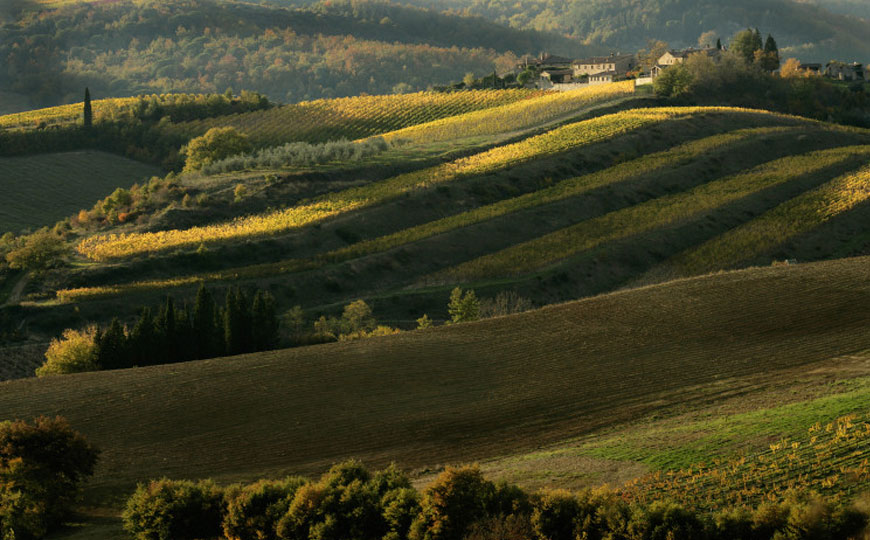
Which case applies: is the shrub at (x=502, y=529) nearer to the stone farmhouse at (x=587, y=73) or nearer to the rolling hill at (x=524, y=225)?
the rolling hill at (x=524, y=225)

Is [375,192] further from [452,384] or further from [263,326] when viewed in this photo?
[452,384]

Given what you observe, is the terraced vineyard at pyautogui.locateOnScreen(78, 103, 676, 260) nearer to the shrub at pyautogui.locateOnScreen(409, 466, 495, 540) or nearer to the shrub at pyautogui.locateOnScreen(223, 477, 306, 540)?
the shrub at pyautogui.locateOnScreen(223, 477, 306, 540)

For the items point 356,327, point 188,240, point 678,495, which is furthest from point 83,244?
point 678,495

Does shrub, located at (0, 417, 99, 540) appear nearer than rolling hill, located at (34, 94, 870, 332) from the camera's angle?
Yes

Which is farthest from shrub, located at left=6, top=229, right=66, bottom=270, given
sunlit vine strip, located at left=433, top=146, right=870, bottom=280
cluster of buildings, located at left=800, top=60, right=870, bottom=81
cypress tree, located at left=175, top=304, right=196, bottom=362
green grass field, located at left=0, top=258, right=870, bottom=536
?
cluster of buildings, located at left=800, top=60, right=870, bottom=81

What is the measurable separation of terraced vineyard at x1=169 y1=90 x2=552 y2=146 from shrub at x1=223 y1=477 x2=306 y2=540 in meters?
131

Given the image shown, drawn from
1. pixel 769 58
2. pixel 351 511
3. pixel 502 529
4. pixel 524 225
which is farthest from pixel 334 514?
pixel 769 58

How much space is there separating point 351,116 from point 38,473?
5517 inches

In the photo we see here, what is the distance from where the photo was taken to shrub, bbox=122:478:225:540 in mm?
30719

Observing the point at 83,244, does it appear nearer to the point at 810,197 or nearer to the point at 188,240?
the point at 188,240

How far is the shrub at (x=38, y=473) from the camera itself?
110ft

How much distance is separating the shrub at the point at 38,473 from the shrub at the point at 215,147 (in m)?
104

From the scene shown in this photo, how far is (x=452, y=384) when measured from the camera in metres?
44.7

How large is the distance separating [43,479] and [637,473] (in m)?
19.6
